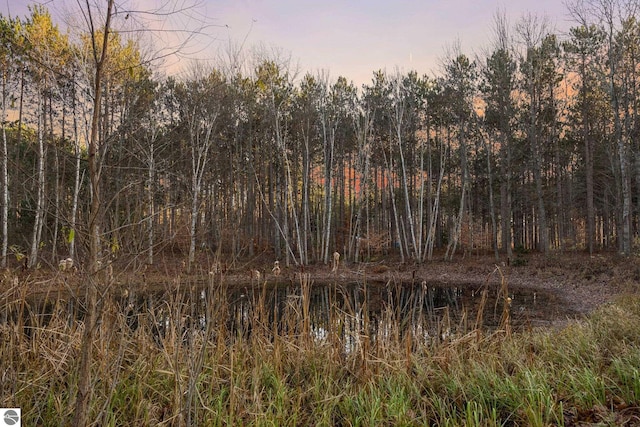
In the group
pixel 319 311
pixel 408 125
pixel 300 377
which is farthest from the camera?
pixel 408 125

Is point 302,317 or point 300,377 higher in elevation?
point 302,317

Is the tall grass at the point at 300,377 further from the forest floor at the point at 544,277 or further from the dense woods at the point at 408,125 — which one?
the dense woods at the point at 408,125

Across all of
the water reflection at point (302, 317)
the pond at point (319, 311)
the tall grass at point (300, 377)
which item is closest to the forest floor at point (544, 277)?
the pond at point (319, 311)

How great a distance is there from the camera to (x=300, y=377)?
3.38 m

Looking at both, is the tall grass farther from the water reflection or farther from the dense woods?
the dense woods

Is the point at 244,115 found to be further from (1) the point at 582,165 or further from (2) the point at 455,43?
(1) the point at 582,165

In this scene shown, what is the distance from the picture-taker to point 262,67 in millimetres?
17594

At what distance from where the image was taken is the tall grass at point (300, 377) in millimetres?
2422

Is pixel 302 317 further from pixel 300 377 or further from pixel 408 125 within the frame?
pixel 408 125

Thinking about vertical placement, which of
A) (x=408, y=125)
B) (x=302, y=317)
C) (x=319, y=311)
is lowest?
(x=319, y=311)

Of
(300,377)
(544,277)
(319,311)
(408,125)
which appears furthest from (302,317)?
(408,125)

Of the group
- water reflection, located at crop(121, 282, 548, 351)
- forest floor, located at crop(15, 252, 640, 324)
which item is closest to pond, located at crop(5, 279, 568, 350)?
water reflection, located at crop(121, 282, 548, 351)

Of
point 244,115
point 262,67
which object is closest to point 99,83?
point 262,67

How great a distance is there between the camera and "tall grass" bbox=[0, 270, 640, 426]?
2422 millimetres
